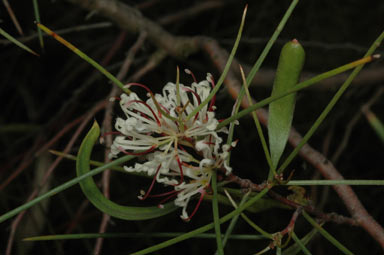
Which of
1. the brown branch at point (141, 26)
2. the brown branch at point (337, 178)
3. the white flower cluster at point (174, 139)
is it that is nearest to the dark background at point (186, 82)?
the brown branch at point (141, 26)

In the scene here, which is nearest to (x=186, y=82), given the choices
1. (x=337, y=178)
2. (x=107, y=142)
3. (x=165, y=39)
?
(x=165, y=39)

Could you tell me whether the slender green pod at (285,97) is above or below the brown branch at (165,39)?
below

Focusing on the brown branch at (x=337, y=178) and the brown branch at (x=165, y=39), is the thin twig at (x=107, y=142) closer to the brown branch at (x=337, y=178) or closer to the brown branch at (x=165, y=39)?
the brown branch at (x=165, y=39)

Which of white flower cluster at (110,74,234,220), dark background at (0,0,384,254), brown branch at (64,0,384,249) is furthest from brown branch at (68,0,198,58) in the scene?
white flower cluster at (110,74,234,220)

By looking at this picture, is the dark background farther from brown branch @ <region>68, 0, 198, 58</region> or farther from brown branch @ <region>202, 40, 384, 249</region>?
brown branch @ <region>202, 40, 384, 249</region>

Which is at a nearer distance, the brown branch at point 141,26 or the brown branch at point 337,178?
the brown branch at point 337,178
